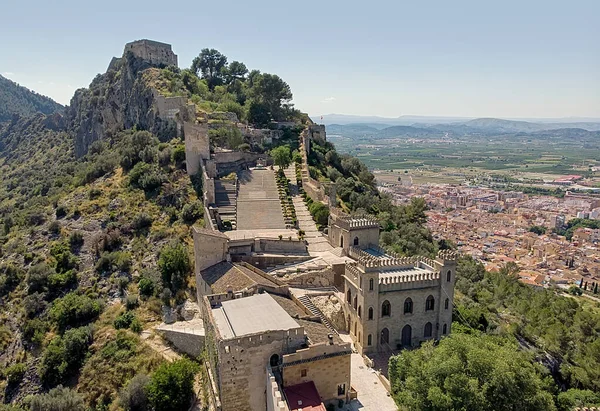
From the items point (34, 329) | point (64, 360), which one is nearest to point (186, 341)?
point (64, 360)

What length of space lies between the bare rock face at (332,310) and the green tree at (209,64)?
5770 cm

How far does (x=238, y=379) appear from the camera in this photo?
1683cm

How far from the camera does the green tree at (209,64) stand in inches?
2970

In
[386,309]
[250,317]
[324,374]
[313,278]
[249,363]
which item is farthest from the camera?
[313,278]

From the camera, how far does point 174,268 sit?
1185 inches

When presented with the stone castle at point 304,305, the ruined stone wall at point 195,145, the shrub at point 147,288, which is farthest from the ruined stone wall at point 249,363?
the ruined stone wall at point 195,145

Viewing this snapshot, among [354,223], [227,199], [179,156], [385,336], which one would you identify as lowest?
[385,336]

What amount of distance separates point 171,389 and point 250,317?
5.15m

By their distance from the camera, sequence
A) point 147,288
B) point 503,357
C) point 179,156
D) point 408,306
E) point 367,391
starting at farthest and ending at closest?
point 179,156 → point 147,288 → point 408,306 → point 367,391 → point 503,357

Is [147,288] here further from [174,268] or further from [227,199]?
[227,199]

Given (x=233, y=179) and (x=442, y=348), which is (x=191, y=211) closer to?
(x=233, y=179)

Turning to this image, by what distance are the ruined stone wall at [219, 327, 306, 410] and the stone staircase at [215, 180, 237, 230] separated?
58.2 ft

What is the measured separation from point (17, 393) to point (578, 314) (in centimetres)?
4151

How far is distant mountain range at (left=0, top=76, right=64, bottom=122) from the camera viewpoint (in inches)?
6127
